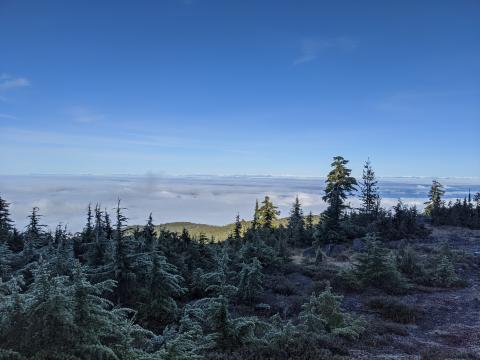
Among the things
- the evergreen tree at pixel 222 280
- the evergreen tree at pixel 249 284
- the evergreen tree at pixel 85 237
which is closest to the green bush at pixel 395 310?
the evergreen tree at pixel 249 284

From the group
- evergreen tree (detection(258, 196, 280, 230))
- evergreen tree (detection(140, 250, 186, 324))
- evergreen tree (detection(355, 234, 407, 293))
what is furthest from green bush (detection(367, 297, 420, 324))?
evergreen tree (detection(258, 196, 280, 230))

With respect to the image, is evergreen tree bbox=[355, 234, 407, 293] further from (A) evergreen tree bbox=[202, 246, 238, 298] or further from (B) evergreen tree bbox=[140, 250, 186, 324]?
(B) evergreen tree bbox=[140, 250, 186, 324]

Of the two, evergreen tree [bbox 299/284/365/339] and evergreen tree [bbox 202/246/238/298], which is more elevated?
evergreen tree [bbox 202/246/238/298]

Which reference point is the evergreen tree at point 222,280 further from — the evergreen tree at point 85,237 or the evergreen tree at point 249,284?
the evergreen tree at point 85,237

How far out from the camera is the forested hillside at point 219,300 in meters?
6.29

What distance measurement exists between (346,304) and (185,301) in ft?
23.4

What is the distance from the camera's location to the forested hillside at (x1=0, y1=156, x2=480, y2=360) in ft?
20.6

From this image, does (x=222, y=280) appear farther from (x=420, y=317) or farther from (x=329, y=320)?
(x=420, y=317)

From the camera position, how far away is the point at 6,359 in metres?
5.48

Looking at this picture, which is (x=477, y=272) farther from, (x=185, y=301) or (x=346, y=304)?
(x=185, y=301)

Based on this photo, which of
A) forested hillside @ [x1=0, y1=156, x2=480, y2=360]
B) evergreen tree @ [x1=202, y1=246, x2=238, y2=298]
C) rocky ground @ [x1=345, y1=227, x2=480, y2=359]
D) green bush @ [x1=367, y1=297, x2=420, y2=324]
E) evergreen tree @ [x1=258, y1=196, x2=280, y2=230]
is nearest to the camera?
forested hillside @ [x1=0, y1=156, x2=480, y2=360]

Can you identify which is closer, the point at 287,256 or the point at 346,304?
the point at 346,304

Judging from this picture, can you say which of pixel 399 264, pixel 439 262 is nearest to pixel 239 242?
pixel 399 264

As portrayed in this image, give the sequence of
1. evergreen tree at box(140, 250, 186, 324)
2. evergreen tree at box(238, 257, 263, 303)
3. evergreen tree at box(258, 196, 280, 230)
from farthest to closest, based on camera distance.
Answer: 1. evergreen tree at box(258, 196, 280, 230)
2. evergreen tree at box(238, 257, 263, 303)
3. evergreen tree at box(140, 250, 186, 324)
